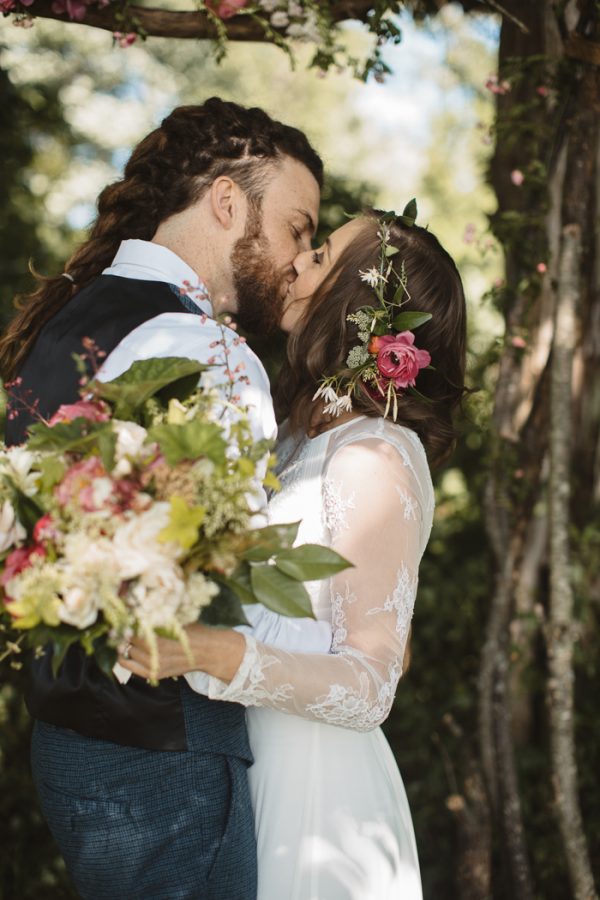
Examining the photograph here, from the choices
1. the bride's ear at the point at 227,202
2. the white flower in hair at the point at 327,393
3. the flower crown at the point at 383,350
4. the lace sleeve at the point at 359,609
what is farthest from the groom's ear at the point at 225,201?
the lace sleeve at the point at 359,609

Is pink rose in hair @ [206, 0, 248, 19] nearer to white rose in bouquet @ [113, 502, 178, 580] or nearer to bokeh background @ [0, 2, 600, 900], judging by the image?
bokeh background @ [0, 2, 600, 900]

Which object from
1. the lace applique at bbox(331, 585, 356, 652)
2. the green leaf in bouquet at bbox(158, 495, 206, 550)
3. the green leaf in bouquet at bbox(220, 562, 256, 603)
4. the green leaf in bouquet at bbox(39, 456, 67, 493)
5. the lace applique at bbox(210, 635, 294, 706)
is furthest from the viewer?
the lace applique at bbox(331, 585, 356, 652)

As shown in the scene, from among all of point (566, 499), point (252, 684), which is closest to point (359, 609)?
point (252, 684)

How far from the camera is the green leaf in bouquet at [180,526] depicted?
1264 millimetres

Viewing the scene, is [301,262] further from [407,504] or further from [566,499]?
[566,499]

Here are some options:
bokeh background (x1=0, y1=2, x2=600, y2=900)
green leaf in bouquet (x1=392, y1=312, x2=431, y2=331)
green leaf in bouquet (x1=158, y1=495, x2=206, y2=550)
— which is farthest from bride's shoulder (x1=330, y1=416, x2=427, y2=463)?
bokeh background (x1=0, y1=2, x2=600, y2=900)

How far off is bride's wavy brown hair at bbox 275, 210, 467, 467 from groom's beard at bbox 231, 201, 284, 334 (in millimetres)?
165

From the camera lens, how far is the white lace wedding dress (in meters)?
1.82

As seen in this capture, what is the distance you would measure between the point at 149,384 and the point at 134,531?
0.98 ft

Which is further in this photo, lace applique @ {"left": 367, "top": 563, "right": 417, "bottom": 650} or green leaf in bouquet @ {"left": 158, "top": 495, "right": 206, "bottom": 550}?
lace applique @ {"left": 367, "top": 563, "right": 417, "bottom": 650}

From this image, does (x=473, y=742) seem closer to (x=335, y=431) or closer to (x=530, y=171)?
(x=335, y=431)

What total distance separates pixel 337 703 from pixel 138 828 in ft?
1.62

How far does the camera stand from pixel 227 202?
2477 millimetres

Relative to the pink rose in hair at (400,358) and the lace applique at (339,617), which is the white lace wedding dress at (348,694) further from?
the pink rose in hair at (400,358)
